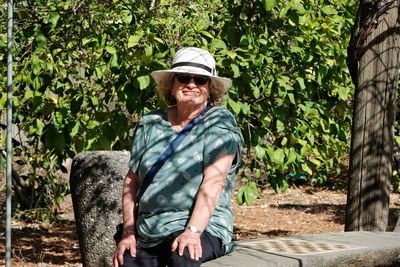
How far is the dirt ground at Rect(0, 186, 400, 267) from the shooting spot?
28.9 ft

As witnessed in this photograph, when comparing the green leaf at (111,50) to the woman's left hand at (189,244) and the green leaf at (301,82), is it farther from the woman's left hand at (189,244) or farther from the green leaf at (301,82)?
the woman's left hand at (189,244)

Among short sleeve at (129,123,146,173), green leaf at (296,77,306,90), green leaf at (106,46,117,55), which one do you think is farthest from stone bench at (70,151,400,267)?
green leaf at (296,77,306,90)

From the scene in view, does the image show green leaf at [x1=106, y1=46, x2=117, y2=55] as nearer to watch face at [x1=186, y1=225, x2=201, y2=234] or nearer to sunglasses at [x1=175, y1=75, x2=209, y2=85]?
sunglasses at [x1=175, y1=75, x2=209, y2=85]

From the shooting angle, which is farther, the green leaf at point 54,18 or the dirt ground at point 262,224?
the dirt ground at point 262,224

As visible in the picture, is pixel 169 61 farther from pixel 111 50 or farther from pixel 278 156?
pixel 278 156

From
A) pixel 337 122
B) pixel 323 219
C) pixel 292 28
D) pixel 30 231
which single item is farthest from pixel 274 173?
pixel 323 219

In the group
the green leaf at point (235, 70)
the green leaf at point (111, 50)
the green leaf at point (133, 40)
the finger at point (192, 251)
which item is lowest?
the finger at point (192, 251)

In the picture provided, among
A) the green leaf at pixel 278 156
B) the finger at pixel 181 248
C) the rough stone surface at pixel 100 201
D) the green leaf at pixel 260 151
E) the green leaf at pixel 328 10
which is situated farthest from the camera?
the green leaf at pixel 328 10

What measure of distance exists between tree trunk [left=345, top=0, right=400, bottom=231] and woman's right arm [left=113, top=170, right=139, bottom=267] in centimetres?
206

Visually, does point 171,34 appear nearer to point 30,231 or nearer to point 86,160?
point 86,160

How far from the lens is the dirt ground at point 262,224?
8.80 metres

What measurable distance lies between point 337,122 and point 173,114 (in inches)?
145

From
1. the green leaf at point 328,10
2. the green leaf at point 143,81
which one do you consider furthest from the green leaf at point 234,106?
the green leaf at point 328,10

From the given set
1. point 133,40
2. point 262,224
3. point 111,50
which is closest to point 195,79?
point 133,40
